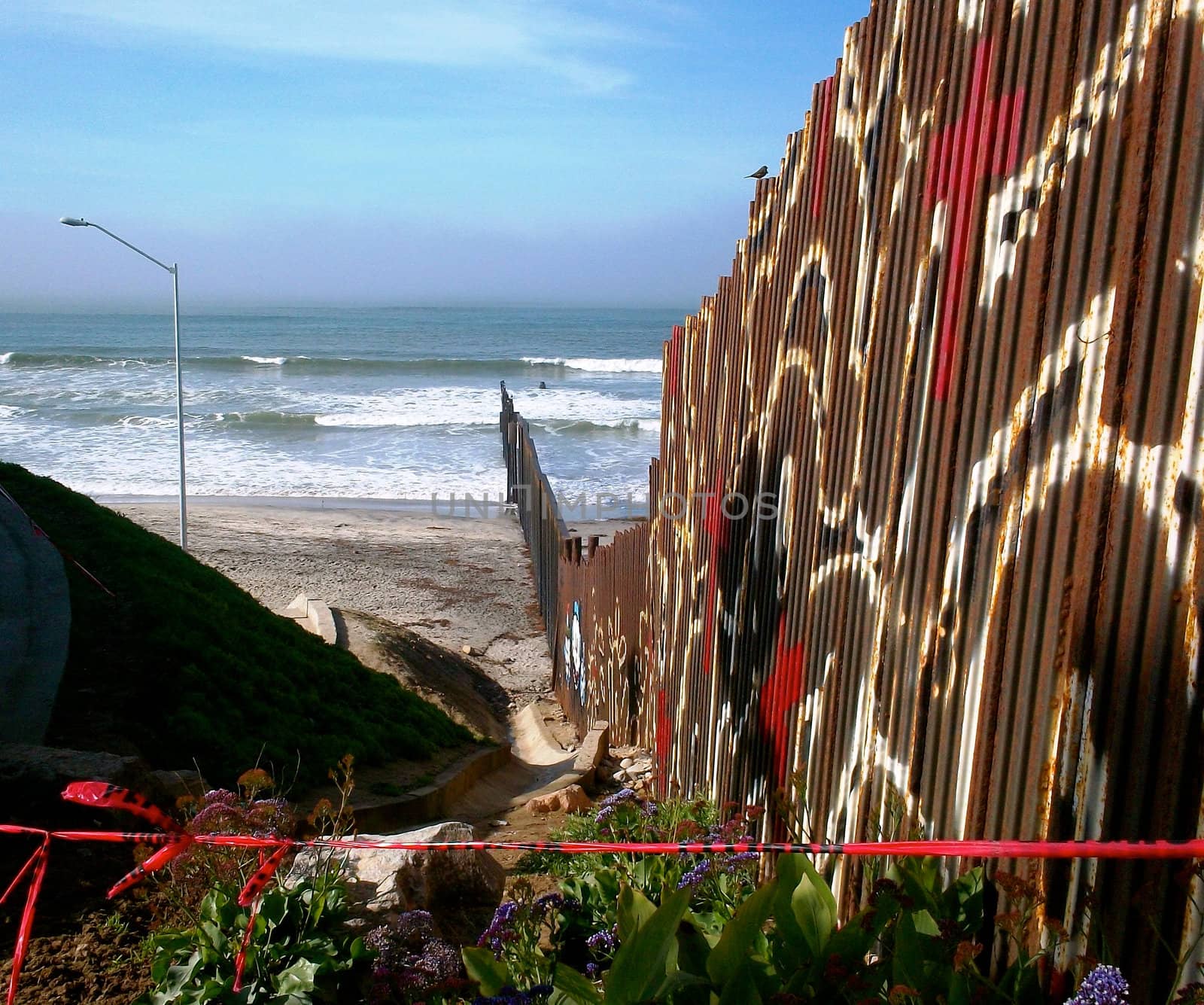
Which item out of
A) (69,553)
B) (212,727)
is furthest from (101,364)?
(212,727)

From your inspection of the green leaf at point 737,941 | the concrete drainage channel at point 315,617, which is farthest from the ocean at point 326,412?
the green leaf at point 737,941

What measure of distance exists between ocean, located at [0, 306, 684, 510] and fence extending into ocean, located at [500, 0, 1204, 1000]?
2478cm

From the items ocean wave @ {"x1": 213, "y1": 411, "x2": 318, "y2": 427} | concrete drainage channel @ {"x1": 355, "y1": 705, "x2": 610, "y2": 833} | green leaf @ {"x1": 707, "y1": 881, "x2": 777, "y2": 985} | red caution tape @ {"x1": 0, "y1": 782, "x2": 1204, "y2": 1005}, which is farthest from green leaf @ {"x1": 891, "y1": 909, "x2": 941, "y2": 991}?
ocean wave @ {"x1": 213, "y1": 411, "x2": 318, "y2": 427}

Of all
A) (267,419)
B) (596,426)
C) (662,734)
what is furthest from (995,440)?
(267,419)

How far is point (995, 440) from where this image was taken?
2.94 m

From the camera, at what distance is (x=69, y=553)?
1194 cm

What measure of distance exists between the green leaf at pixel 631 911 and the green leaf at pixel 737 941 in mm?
174

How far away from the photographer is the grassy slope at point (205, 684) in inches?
314

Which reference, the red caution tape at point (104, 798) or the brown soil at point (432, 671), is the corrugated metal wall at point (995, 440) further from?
the brown soil at point (432, 671)

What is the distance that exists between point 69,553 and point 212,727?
15.9ft

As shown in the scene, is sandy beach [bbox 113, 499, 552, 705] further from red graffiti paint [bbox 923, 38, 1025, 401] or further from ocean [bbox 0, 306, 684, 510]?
red graffiti paint [bbox 923, 38, 1025, 401]

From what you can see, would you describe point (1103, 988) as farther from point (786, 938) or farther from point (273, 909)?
point (273, 909)

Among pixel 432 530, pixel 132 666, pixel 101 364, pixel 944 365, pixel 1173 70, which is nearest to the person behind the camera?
pixel 1173 70

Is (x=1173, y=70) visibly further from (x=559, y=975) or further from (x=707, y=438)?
(x=707, y=438)
